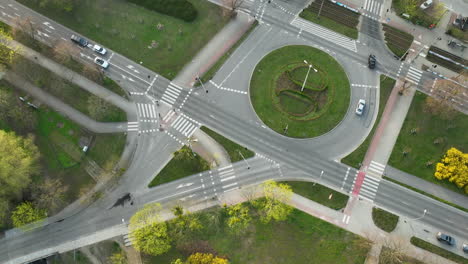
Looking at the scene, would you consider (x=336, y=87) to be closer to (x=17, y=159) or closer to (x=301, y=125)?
(x=301, y=125)

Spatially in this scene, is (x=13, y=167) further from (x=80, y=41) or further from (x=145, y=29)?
(x=145, y=29)

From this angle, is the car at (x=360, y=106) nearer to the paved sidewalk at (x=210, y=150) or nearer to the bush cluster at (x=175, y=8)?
the paved sidewalk at (x=210, y=150)

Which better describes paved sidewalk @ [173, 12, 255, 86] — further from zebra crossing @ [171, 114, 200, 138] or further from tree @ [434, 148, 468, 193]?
tree @ [434, 148, 468, 193]

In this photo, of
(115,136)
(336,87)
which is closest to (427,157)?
(336,87)

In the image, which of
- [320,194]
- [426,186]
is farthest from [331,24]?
[426,186]

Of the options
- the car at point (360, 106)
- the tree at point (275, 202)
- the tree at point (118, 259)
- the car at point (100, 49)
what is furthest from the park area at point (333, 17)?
the tree at point (118, 259)

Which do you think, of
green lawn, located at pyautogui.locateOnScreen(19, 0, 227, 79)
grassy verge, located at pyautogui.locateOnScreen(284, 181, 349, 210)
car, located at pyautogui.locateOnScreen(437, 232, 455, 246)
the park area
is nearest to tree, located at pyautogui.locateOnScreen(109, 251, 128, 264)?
grassy verge, located at pyautogui.locateOnScreen(284, 181, 349, 210)
